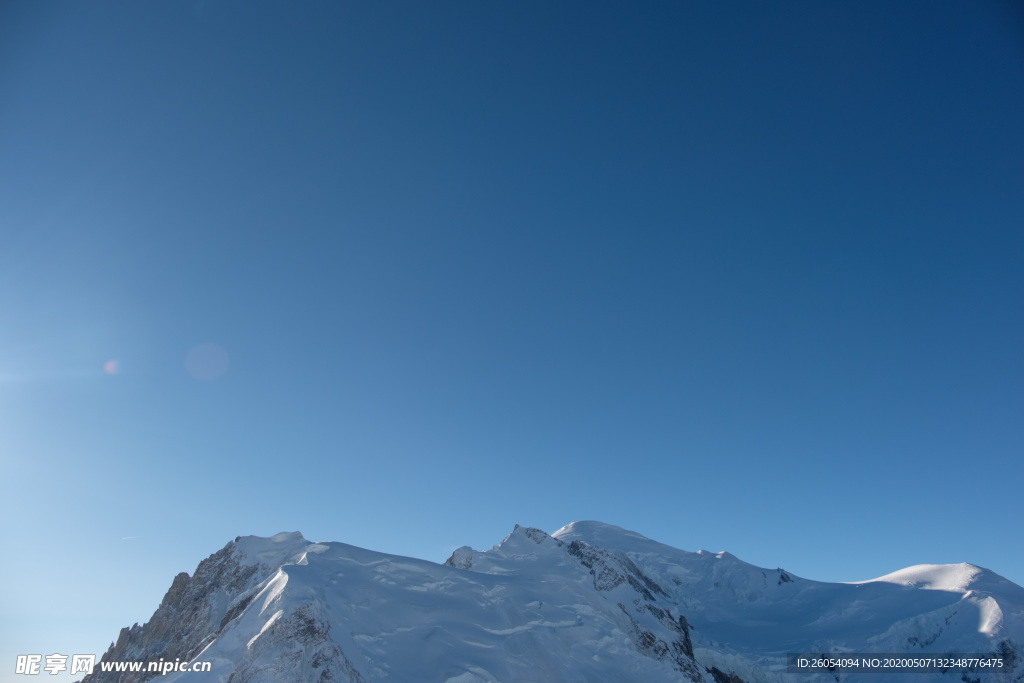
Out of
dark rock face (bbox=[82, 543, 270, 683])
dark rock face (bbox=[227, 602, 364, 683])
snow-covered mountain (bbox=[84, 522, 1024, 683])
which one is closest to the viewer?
dark rock face (bbox=[227, 602, 364, 683])

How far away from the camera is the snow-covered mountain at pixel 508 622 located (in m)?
41.1

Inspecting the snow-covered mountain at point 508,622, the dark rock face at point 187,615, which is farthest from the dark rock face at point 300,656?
the dark rock face at point 187,615

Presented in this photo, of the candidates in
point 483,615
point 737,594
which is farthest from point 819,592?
point 483,615

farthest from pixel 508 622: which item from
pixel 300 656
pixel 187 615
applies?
pixel 187 615

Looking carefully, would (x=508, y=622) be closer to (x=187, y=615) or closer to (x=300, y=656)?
(x=300, y=656)

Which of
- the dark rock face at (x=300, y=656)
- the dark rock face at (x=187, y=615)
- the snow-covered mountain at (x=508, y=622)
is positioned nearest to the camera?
the dark rock face at (x=300, y=656)

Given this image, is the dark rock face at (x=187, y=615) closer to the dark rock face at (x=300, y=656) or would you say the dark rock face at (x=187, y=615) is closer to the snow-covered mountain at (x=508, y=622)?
the snow-covered mountain at (x=508, y=622)

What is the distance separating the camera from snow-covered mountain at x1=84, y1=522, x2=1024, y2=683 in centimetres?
4106

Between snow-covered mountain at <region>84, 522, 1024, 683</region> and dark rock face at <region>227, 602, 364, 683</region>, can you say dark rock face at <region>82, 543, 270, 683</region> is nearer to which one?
snow-covered mountain at <region>84, 522, 1024, 683</region>

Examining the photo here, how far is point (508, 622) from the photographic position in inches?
2034

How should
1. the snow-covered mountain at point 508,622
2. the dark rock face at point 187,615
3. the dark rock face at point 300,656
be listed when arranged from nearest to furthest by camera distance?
the dark rock face at point 300,656
the snow-covered mountain at point 508,622
the dark rock face at point 187,615

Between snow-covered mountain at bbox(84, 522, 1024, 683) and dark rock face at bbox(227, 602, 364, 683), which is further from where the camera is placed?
snow-covered mountain at bbox(84, 522, 1024, 683)

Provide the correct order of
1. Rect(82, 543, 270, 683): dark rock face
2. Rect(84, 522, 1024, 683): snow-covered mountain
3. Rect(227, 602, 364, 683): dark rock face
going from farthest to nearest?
Rect(82, 543, 270, 683): dark rock face < Rect(84, 522, 1024, 683): snow-covered mountain < Rect(227, 602, 364, 683): dark rock face

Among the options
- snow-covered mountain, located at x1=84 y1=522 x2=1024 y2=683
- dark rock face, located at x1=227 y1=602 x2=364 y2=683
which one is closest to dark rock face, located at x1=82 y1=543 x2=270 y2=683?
snow-covered mountain, located at x1=84 y1=522 x2=1024 y2=683
